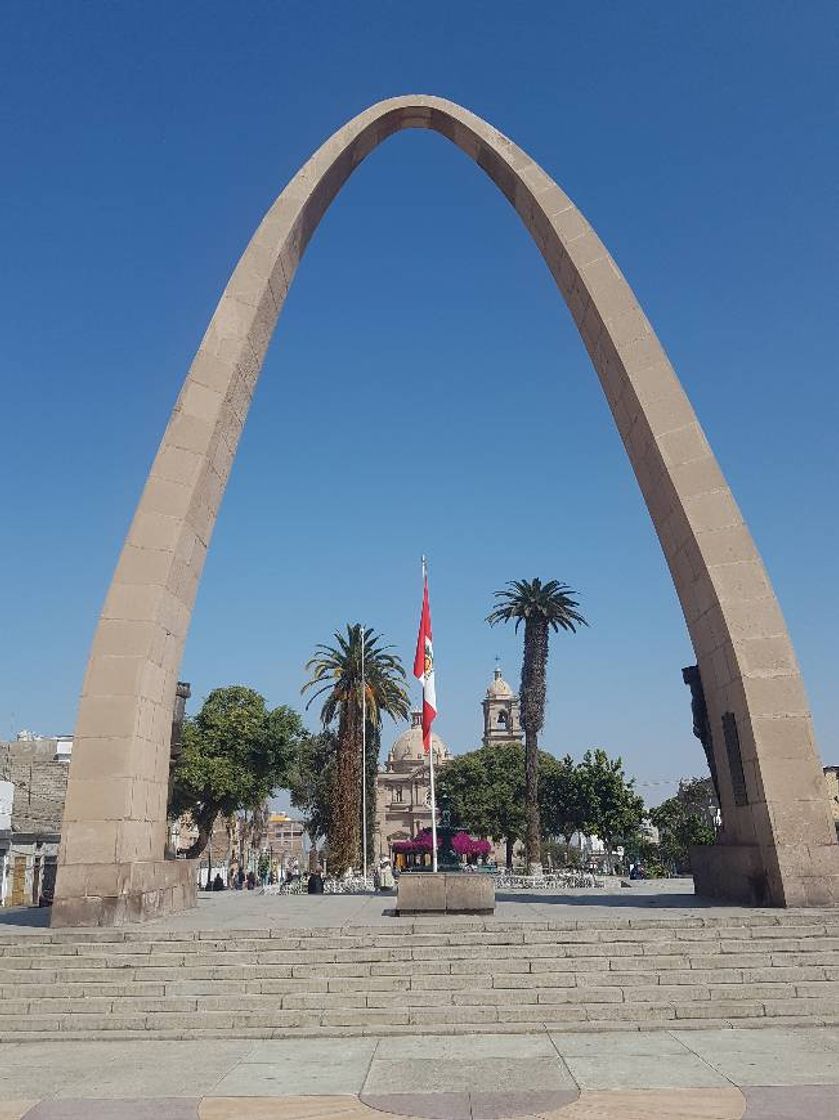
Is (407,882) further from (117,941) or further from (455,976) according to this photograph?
(117,941)

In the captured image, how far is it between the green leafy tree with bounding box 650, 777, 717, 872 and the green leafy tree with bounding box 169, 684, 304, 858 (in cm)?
3041

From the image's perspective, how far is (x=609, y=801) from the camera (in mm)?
65875

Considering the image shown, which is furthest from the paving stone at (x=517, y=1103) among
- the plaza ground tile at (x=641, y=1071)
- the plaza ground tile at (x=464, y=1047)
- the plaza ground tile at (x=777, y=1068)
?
the plaza ground tile at (x=777, y=1068)

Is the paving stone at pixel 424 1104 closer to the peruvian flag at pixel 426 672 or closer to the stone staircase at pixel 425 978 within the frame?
the stone staircase at pixel 425 978

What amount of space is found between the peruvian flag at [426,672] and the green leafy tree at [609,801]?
164 feet

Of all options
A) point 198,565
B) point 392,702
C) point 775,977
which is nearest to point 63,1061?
point 775,977

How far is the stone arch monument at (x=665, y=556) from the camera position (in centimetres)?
1581

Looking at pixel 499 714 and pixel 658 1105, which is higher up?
pixel 499 714

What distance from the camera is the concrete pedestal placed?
48.4 ft

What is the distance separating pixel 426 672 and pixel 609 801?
169 ft

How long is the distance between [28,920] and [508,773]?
66790 mm

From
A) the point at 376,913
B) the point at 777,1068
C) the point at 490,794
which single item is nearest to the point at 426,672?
the point at 376,913

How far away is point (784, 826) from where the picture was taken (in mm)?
15742

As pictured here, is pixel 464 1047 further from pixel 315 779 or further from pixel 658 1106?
pixel 315 779
